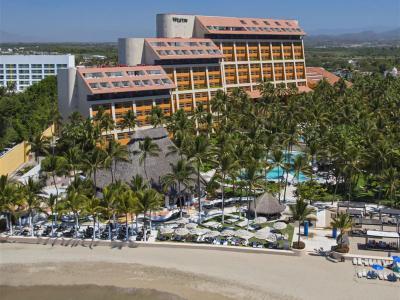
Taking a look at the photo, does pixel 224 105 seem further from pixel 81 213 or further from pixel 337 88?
pixel 81 213

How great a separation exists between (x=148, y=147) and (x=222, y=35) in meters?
61.5

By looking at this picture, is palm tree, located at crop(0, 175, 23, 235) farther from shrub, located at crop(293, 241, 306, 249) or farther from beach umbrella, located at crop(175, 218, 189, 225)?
shrub, located at crop(293, 241, 306, 249)

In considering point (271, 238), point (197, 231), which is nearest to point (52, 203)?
point (197, 231)

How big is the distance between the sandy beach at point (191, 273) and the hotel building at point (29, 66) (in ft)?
510

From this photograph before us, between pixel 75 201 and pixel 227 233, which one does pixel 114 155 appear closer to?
pixel 75 201

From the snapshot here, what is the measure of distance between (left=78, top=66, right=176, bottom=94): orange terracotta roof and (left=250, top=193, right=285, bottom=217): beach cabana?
37.5 m

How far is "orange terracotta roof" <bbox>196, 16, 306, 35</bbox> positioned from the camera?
365 ft

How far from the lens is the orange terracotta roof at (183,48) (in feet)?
316

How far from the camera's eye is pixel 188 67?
335ft

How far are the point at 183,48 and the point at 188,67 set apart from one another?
13.0ft

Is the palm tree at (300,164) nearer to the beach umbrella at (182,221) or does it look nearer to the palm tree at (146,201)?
the beach umbrella at (182,221)

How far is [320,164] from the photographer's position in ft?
252

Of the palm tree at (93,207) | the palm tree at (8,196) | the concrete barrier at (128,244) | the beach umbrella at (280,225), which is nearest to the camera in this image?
the concrete barrier at (128,244)

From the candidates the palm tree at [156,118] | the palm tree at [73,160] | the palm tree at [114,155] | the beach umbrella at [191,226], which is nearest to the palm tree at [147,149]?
the palm tree at [114,155]
